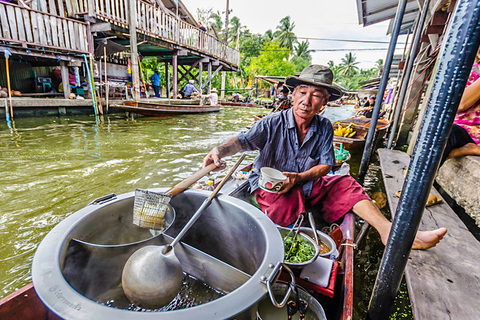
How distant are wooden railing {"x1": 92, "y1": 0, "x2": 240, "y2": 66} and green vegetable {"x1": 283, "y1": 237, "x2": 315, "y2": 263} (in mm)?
11444

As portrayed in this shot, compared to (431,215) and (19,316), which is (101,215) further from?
(431,215)

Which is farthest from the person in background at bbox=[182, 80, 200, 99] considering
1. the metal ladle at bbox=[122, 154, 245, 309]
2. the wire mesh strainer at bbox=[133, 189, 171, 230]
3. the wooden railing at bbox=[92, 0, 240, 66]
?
the metal ladle at bbox=[122, 154, 245, 309]

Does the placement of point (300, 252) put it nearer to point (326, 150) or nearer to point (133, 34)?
point (326, 150)

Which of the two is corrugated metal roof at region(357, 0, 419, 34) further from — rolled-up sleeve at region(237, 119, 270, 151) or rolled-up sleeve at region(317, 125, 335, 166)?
rolled-up sleeve at region(237, 119, 270, 151)

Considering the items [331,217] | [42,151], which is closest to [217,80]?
[42,151]

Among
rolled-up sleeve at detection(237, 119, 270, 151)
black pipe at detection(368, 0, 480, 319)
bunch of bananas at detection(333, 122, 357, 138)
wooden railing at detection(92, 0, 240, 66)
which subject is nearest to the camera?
black pipe at detection(368, 0, 480, 319)

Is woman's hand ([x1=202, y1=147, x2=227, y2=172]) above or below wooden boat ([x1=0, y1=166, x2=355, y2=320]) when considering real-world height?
above

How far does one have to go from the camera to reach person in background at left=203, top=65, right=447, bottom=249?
2098mm

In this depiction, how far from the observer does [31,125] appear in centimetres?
779

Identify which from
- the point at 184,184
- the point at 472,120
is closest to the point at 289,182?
the point at 184,184

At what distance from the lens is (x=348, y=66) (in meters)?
53.8

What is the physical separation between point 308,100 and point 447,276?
1680mm

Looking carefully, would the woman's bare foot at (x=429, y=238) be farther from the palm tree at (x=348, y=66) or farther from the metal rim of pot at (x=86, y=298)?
the palm tree at (x=348, y=66)

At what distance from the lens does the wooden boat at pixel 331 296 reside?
1.02 meters
